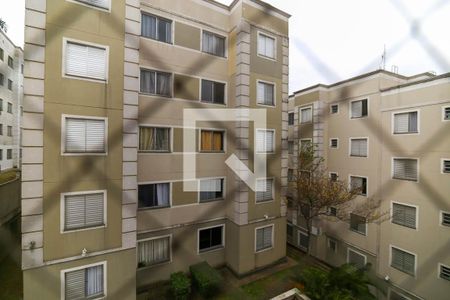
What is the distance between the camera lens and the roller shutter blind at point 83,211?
3.03 meters

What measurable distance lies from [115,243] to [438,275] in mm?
6988

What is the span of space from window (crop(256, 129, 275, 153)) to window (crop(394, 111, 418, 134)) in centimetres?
343

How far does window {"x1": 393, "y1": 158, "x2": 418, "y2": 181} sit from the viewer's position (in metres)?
5.42

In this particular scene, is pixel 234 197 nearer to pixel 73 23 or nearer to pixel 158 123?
pixel 158 123

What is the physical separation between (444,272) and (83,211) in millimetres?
7542

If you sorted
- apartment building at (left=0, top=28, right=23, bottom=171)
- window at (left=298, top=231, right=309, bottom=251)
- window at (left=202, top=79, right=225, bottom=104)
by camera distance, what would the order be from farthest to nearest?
apartment building at (left=0, top=28, right=23, bottom=171), window at (left=298, top=231, right=309, bottom=251), window at (left=202, top=79, right=225, bottom=104)

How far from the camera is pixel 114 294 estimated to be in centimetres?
330

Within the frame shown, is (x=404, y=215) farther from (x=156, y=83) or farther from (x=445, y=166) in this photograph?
(x=156, y=83)

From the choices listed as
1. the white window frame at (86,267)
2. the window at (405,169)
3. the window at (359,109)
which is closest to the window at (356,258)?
the window at (405,169)

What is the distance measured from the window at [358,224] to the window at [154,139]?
603cm

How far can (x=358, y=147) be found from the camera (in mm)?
6867

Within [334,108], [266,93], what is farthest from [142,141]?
[334,108]

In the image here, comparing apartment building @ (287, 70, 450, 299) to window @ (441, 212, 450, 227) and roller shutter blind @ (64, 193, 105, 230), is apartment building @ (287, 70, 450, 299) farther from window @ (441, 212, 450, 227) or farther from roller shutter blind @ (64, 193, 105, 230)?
roller shutter blind @ (64, 193, 105, 230)

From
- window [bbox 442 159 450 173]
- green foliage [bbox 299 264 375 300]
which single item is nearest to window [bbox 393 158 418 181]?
window [bbox 442 159 450 173]
